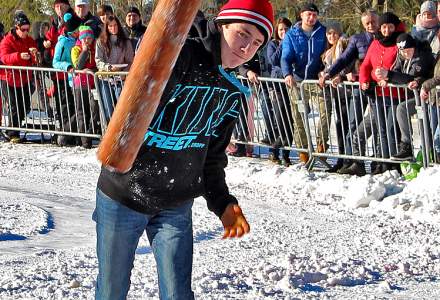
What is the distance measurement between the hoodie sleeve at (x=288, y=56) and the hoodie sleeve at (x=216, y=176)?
7629 mm

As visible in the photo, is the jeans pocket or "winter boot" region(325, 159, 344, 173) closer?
the jeans pocket

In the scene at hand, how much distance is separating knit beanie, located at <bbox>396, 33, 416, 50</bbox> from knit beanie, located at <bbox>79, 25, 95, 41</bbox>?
4.60m

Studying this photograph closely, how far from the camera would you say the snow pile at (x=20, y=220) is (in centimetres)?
A: 793

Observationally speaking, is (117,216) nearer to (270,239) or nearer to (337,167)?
(270,239)

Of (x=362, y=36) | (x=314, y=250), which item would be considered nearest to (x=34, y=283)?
(x=314, y=250)

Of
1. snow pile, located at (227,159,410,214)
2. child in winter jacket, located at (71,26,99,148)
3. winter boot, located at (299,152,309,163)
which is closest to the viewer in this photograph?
snow pile, located at (227,159,410,214)

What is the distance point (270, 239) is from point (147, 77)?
200 inches

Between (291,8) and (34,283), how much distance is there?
16.0 meters

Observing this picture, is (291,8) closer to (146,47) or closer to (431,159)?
(431,159)

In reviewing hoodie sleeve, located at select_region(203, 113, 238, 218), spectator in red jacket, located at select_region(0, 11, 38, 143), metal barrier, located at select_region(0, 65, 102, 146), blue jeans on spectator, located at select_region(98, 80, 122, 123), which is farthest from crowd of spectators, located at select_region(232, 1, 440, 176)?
hoodie sleeve, located at select_region(203, 113, 238, 218)

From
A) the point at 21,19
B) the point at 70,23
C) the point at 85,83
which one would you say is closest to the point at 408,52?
the point at 85,83

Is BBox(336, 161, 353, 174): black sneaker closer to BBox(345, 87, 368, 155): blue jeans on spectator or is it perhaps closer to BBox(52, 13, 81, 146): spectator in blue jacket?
BBox(345, 87, 368, 155): blue jeans on spectator

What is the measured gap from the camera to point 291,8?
70.4ft

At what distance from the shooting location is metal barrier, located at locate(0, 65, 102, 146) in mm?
13398
